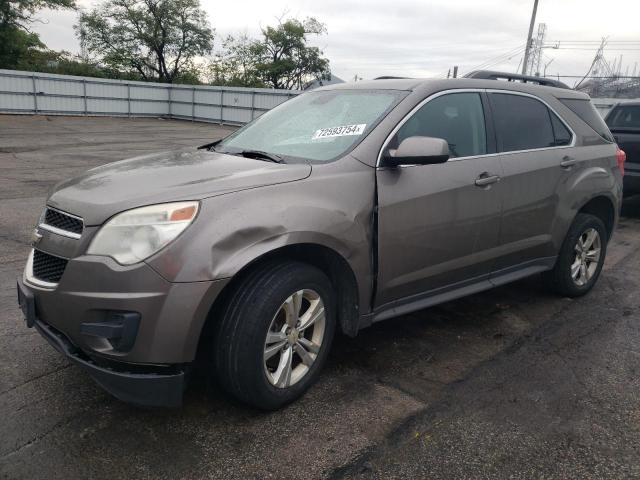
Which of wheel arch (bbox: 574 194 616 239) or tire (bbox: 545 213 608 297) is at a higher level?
wheel arch (bbox: 574 194 616 239)

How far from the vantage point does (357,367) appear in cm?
331

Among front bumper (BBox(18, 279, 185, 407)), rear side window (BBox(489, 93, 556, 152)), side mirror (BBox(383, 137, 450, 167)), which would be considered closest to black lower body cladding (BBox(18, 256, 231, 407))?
front bumper (BBox(18, 279, 185, 407))

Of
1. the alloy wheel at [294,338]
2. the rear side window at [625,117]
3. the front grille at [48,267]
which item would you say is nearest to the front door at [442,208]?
the alloy wheel at [294,338]

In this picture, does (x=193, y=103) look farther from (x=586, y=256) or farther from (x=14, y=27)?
(x=586, y=256)

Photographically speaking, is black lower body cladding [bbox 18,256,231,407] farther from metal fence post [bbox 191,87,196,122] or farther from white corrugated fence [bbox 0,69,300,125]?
metal fence post [bbox 191,87,196,122]

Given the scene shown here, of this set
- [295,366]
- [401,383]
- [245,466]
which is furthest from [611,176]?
[245,466]

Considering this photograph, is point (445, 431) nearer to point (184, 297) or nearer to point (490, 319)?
point (184, 297)

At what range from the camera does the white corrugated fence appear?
937 inches

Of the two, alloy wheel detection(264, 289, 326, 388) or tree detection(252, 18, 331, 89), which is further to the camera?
tree detection(252, 18, 331, 89)

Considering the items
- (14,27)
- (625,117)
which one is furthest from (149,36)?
(625,117)

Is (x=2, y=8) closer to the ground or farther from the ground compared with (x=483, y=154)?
farther from the ground

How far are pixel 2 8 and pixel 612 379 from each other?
3934cm

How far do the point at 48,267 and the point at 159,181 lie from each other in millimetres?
652

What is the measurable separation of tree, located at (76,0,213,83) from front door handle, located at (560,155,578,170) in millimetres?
40267
